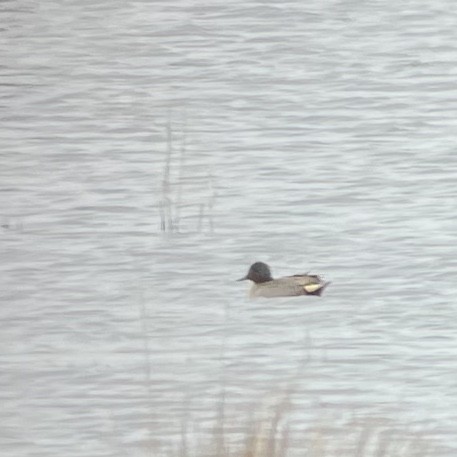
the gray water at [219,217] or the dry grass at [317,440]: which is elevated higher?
the gray water at [219,217]

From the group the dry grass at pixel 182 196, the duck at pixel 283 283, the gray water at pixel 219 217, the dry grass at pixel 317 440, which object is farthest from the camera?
the dry grass at pixel 182 196

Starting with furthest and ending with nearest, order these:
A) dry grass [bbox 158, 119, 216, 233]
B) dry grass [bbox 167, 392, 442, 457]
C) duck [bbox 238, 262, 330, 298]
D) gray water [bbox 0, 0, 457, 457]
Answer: dry grass [bbox 158, 119, 216, 233] < duck [bbox 238, 262, 330, 298] < gray water [bbox 0, 0, 457, 457] < dry grass [bbox 167, 392, 442, 457]

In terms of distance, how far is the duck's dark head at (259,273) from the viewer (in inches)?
126

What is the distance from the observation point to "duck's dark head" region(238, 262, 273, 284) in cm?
321

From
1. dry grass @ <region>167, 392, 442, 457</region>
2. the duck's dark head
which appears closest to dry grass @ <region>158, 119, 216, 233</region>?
the duck's dark head

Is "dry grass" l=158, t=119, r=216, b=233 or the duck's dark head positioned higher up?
"dry grass" l=158, t=119, r=216, b=233

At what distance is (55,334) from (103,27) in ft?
2.32

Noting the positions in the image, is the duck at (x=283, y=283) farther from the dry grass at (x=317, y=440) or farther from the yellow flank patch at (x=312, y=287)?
the dry grass at (x=317, y=440)

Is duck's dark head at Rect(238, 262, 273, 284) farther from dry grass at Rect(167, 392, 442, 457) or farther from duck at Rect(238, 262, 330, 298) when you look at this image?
dry grass at Rect(167, 392, 442, 457)

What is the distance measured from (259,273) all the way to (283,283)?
56 millimetres

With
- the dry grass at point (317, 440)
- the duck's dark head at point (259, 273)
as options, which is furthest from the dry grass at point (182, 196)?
the dry grass at point (317, 440)

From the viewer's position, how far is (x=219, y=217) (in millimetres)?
3355

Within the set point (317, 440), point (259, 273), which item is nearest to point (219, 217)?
point (259, 273)

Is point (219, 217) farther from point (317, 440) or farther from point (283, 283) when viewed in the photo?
point (317, 440)
